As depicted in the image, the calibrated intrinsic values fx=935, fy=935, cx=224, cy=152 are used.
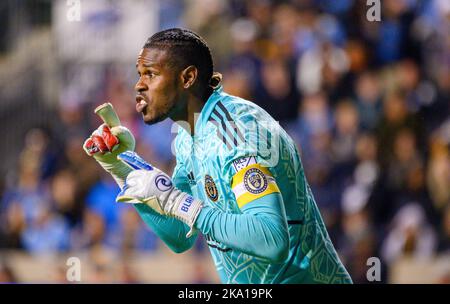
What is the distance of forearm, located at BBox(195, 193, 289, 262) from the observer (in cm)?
398

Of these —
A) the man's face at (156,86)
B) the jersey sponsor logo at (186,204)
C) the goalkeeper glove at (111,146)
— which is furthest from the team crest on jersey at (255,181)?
the goalkeeper glove at (111,146)

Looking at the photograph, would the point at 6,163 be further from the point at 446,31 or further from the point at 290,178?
the point at 290,178

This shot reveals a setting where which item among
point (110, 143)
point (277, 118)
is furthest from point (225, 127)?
point (277, 118)

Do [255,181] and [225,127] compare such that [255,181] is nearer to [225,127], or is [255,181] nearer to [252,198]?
[252,198]

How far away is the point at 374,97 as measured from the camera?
9.38 m

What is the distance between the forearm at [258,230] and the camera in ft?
13.1

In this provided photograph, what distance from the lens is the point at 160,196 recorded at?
418 cm

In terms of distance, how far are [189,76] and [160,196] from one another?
620 millimetres

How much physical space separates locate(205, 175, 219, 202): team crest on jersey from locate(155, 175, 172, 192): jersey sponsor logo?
253mm

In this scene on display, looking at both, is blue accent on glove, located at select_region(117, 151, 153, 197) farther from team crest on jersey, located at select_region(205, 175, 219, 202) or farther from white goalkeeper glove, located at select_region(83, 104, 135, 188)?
team crest on jersey, located at select_region(205, 175, 219, 202)
